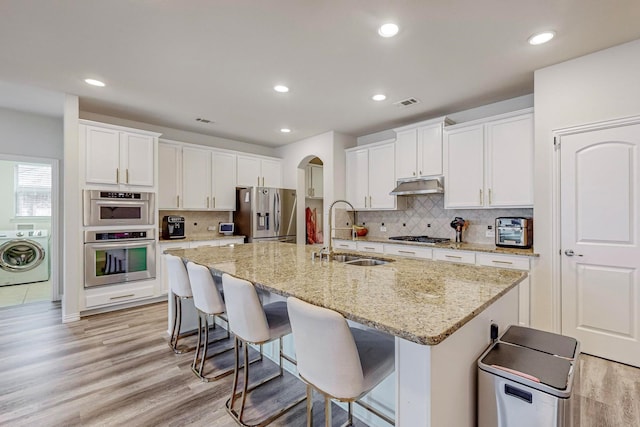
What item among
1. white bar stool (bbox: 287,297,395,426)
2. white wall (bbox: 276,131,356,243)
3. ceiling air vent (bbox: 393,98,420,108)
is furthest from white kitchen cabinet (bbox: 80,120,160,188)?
white bar stool (bbox: 287,297,395,426)

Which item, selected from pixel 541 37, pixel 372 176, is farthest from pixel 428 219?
pixel 541 37

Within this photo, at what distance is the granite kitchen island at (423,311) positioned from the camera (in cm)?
106

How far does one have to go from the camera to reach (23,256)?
512 centimetres

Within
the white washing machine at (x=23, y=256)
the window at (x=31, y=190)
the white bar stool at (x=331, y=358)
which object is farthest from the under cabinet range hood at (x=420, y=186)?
the window at (x=31, y=190)

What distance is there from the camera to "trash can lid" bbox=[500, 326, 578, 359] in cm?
141

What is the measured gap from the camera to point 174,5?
190 centimetres

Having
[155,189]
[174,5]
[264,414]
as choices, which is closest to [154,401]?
[264,414]

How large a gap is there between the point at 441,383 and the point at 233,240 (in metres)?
4.25

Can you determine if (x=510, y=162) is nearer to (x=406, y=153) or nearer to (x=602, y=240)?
(x=602, y=240)

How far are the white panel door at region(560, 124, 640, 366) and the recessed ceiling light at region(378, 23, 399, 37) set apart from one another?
1837 mm

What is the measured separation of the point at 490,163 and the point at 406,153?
1.12m

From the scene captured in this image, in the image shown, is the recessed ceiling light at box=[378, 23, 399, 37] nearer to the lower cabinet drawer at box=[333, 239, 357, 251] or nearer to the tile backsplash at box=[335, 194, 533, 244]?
the tile backsplash at box=[335, 194, 533, 244]

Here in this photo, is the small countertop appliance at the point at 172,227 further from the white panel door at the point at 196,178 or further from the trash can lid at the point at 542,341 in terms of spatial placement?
the trash can lid at the point at 542,341

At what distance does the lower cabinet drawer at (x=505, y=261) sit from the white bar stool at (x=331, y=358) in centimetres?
223
